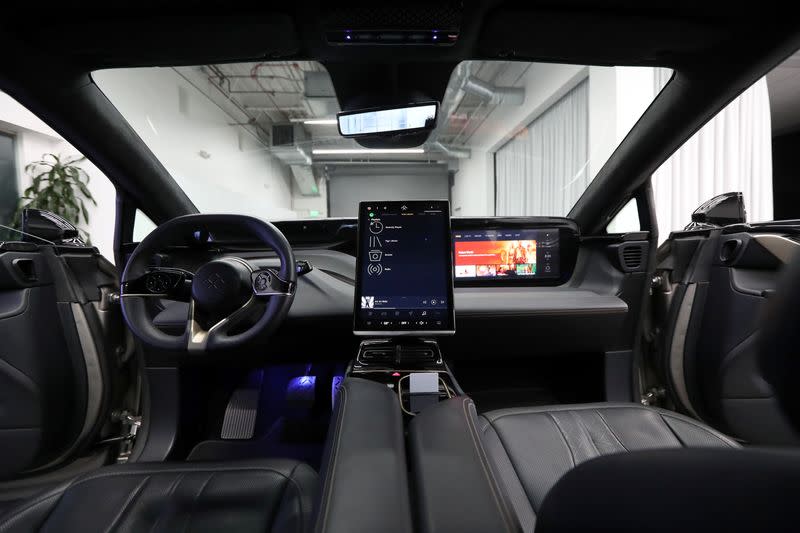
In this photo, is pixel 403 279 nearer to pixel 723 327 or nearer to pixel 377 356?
pixel 377 356

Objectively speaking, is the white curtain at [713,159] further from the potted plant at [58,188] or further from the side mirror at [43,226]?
the potted plant at [58,188]

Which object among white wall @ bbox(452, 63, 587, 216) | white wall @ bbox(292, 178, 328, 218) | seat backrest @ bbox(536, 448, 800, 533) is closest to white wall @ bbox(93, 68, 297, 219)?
white wall @ bbox(292, 178, 328, 218)

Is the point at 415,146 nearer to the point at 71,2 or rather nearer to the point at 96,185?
the point at 71,2

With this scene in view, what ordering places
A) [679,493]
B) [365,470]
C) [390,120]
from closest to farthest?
[679,493]
[365,470]
[390,120]

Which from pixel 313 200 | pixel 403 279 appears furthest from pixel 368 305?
pixel 313 200

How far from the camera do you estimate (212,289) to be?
1162 mm

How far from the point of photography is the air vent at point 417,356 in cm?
128

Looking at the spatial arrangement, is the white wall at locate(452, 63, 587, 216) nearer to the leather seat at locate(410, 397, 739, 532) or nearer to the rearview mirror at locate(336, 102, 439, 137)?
the rearview mirror at locate(336, 102, 439, 137)

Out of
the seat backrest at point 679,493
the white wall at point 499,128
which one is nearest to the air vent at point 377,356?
the seat backrest at point 679,493

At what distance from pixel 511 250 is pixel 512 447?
1060 mm

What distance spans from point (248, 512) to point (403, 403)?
49 centimetres

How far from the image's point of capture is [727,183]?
3.51m

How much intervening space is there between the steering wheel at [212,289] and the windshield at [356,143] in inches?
24.1

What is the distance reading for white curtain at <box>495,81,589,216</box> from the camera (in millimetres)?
4023
